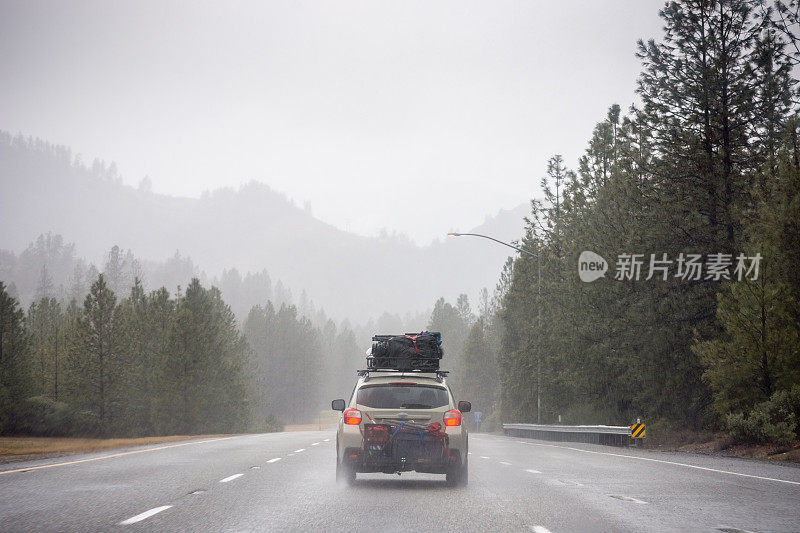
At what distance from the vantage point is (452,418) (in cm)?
1281

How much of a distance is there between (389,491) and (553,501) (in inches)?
102

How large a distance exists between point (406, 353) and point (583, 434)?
2024 cm

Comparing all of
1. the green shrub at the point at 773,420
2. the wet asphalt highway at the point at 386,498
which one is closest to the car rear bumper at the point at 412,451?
the wet asphalt highway at the point at 386,498

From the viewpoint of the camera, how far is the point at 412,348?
17375 mm

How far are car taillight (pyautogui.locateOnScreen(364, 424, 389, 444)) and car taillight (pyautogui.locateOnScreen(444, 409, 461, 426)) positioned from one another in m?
0.93

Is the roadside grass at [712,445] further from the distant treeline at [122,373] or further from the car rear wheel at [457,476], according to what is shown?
the distant treeline at [122,373]

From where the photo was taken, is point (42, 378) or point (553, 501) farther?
point (42, 378)

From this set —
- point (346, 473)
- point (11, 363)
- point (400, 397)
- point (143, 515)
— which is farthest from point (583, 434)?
point (11, 363)

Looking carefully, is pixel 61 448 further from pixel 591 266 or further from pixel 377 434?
pixel 591 266

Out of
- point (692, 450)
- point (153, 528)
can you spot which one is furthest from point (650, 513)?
point (692, 450)

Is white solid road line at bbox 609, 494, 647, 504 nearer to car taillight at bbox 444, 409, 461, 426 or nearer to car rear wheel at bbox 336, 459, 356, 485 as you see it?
car taillight at bbox 444, 409, 461, 426

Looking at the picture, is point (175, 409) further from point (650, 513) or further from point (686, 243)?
point (650, 513)

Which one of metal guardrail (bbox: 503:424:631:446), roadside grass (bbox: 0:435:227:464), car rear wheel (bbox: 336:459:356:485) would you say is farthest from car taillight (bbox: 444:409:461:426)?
metal guardrail (bbox: 503:424:631:446)

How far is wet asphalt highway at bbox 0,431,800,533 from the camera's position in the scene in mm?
8641
